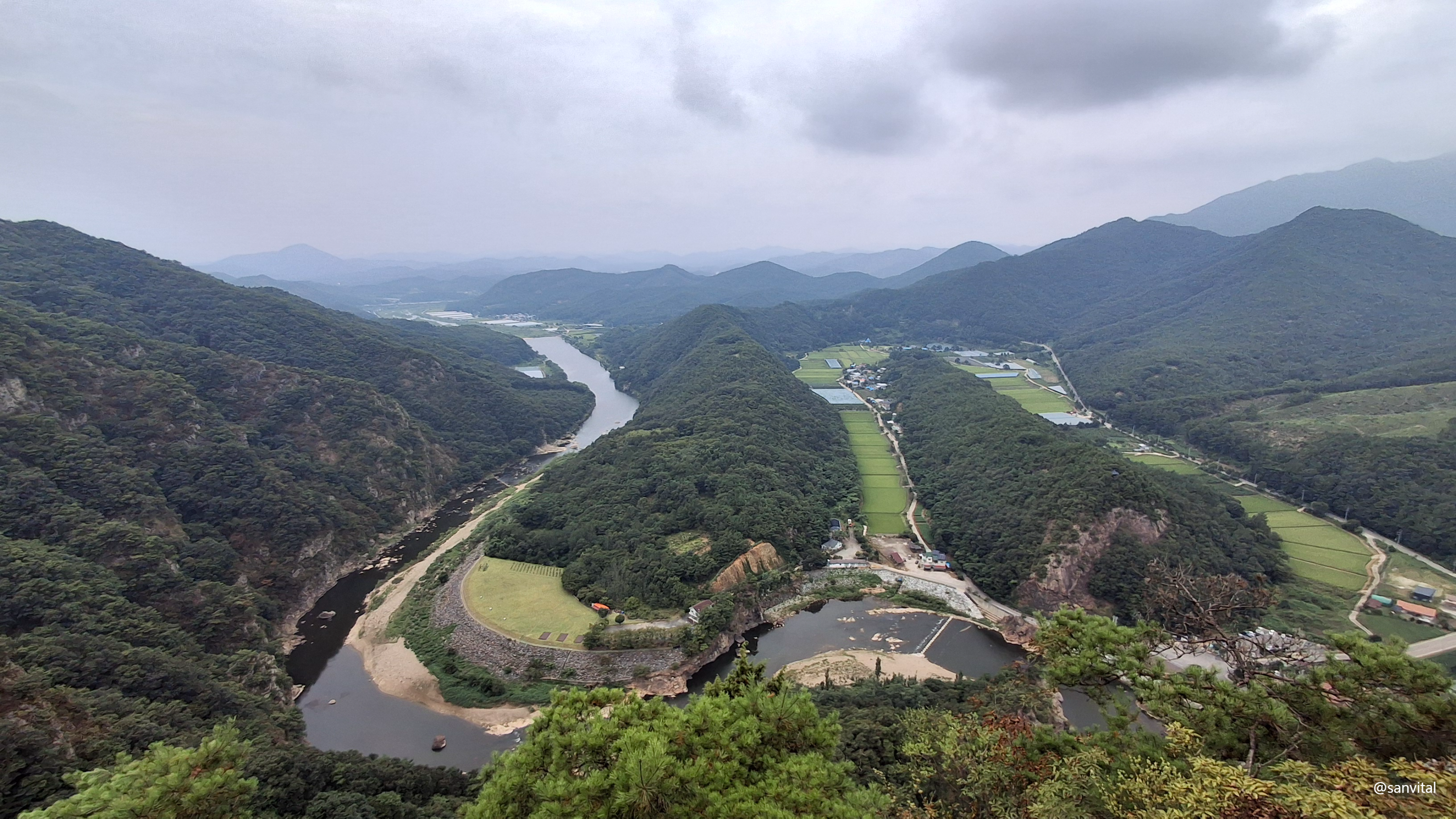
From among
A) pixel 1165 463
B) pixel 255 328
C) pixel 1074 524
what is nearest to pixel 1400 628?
pixel 1074 524

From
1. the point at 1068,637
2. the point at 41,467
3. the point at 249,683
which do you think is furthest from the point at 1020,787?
the point at 41,467

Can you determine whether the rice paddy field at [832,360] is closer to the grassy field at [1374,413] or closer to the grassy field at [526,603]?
the grassy field at [1374,413]

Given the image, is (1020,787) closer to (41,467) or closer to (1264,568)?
(1264,568)

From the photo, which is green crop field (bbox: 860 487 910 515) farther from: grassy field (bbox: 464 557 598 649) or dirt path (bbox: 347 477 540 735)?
dirt path (bbox: 347 477 540 735)

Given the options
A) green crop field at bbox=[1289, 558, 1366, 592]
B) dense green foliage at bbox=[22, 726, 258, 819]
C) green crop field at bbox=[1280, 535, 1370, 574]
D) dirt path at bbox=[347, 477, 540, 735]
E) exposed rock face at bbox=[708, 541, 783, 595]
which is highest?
dense green foliage at bbox=[22, 726, 258, 819]

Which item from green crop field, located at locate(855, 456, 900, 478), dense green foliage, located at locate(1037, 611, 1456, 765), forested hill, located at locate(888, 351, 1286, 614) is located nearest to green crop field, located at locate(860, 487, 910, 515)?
forested hill, located at locate(888, 351, 1286, 614)

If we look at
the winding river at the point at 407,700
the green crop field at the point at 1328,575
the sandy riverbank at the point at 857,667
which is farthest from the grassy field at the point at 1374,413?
the sandy riverbank at the point at 857,667
